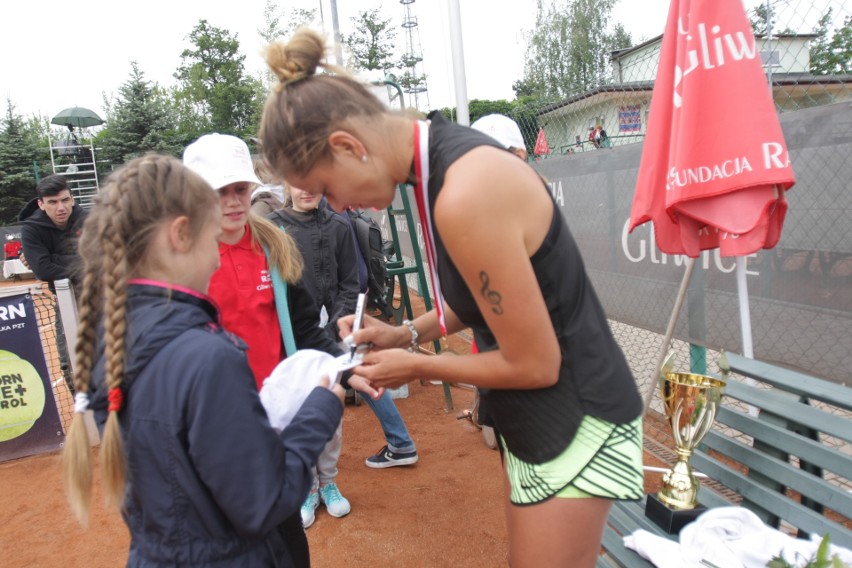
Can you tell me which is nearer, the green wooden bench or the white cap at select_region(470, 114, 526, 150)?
the green wooden bench

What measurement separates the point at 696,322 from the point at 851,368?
87 centimetres

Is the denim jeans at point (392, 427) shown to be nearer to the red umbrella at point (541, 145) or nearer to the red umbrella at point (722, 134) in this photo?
the red umbrella at point (722, 134)

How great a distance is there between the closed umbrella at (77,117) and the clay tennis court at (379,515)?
26833 mm

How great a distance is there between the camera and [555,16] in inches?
1390

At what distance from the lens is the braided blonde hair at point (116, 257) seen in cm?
121

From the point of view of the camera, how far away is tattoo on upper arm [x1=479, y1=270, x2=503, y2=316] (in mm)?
1163

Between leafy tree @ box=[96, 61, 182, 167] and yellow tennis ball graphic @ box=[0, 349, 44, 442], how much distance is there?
24035mm

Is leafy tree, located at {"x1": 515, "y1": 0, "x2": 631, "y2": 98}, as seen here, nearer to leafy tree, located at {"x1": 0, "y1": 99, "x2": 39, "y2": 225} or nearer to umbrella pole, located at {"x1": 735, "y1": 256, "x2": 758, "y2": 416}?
leafy tree, located at {"x1": 0, "y1": 99, "x2": 39, "y2": 225}

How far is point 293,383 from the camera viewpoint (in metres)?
1.44

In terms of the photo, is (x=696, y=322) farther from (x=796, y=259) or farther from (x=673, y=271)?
(x=796, y=259)

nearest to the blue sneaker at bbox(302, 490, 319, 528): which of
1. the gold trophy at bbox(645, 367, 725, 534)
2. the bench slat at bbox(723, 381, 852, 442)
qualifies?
the gold trophy at bbox(645, 367, 725, 534)

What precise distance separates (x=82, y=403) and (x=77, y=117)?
30757 mm

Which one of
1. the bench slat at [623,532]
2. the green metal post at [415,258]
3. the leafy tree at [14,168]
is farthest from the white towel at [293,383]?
the leafy tree at [14,168]

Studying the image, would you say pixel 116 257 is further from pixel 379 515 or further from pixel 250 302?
pixel 379 515
